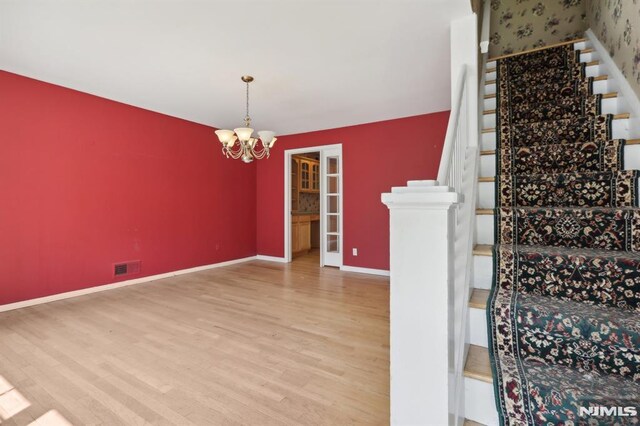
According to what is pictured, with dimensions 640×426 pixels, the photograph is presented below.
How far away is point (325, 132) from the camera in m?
4.95

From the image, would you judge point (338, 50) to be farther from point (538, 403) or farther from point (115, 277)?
point (115, 277)

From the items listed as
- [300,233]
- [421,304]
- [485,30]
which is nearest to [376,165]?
[485,30]

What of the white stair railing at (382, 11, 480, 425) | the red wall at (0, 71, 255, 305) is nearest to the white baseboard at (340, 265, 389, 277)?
the red wall at (0, 71, 255, 305)

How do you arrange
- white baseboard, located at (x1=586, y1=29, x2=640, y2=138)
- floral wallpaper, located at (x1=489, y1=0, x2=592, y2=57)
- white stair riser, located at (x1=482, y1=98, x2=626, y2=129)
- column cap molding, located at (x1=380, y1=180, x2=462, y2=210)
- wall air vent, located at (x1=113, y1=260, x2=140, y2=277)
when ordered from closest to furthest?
column cap molding, located at (x1=380, y1=180, x2=462, y2=210)
white baseboard, located at (x1=586, y1=29, x2=640, y2=138)
white stair riser, located at (x1=482, y1=98, x2=626, y2=129)
floral wallpaper, located at (x1=489, y1=0, x2=592, y2=57)
wall air vent, located at (x1=113, y1=260, x2=140, y2=277)

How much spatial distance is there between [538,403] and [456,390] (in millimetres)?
256

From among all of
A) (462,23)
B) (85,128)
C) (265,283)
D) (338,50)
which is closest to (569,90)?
(462,23)

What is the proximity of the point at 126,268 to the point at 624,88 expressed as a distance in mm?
5161

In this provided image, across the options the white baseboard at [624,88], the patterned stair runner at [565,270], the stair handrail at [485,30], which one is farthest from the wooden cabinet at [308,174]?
the white baseboard at [624,88]

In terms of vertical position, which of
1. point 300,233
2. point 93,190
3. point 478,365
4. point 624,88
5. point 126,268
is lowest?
point 126,268

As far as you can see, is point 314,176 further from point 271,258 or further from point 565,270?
point 565,270

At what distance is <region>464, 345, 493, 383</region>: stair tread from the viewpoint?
110cm

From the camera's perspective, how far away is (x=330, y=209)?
5.09 metres

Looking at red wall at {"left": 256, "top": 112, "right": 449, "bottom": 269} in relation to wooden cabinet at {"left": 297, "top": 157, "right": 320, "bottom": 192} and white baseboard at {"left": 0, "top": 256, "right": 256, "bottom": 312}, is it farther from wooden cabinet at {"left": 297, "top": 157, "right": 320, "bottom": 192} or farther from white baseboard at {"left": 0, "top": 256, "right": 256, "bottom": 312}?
white baseboard at {"left": 0, "top": 256, "right": 256, "bottom": 312}

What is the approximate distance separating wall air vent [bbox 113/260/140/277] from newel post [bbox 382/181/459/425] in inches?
153
